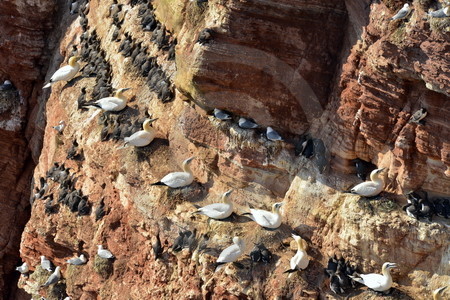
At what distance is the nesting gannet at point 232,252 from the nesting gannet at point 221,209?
0.92 meters

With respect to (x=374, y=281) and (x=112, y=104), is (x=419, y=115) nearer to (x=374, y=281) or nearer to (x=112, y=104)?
(x=374, y=281)

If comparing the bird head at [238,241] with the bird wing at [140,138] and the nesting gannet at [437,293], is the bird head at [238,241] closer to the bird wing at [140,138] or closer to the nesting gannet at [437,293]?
the bird wing at [140,138]

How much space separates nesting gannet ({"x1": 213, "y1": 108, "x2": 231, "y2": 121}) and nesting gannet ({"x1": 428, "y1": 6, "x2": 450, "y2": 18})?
5.48 m

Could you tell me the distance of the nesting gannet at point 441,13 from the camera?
14.5m

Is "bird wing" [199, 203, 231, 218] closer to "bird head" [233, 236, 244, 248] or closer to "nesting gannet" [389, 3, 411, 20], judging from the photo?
"bird head" [233, 236, 244, 248]

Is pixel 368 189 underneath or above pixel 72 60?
underneath

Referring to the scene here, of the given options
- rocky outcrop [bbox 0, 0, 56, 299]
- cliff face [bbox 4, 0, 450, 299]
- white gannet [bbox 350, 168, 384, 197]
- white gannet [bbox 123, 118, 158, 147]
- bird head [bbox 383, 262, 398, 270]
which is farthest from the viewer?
rocky outcrop [bbox 0, 0, 56, 299]

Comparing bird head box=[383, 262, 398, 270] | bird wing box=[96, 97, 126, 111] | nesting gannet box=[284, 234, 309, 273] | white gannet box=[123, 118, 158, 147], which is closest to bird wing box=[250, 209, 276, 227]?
nesting gannet box=[284, 234, 309, 273]

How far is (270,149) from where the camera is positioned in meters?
18.7

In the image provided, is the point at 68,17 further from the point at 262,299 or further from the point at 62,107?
the point at 262,299

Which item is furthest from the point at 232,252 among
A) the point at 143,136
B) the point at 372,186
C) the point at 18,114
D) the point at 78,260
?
the point at 18,114

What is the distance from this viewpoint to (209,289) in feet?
61.2

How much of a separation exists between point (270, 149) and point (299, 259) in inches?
95.7

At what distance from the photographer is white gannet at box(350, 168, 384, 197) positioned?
664 inches
